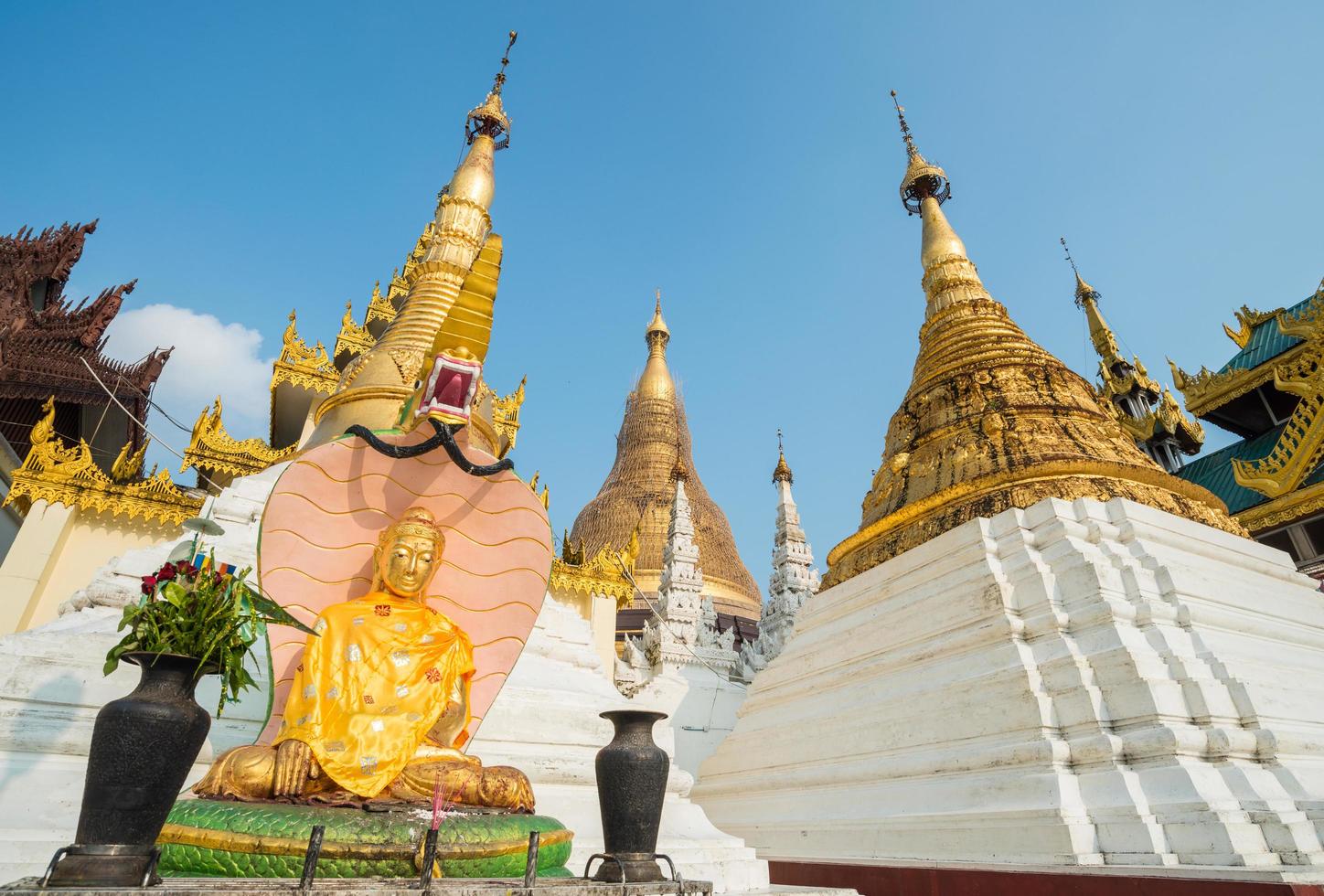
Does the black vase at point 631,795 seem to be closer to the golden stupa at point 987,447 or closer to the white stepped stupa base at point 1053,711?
the white stepped stupa base at point 1053,711

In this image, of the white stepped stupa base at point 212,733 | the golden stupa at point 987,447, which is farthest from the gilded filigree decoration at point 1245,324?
the white stepped stupa base at point 212,733

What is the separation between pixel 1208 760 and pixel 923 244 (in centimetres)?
851

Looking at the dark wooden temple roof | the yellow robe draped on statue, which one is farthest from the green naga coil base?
the dark wooden temple roof

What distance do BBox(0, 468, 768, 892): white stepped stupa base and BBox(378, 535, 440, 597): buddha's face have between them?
1099 millimetres

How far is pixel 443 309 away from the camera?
724cm

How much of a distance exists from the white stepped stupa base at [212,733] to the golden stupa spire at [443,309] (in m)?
1.54

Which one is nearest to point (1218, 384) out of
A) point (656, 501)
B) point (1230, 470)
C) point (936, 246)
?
point (1230, 470)

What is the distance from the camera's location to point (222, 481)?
1046 cm

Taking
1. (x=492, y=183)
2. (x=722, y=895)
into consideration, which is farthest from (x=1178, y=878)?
(x=492, y=183)

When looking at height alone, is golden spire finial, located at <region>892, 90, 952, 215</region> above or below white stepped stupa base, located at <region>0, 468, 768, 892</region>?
above

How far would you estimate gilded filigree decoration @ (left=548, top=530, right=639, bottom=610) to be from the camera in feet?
34.8

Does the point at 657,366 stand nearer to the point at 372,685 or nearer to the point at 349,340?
the point at 349,340

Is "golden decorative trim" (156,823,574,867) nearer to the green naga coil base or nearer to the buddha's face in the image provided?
the green naga coil base

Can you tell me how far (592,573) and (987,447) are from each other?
621 cm
